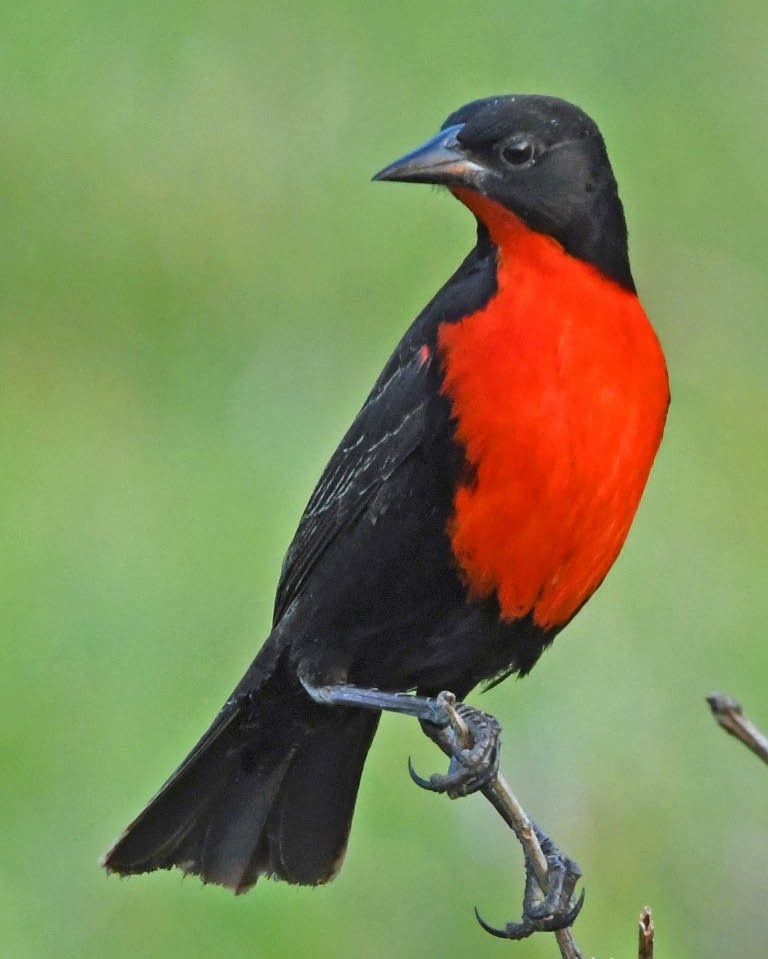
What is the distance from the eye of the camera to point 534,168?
510cm

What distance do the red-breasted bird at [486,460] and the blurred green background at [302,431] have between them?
4.10ft

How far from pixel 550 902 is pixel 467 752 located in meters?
0.40

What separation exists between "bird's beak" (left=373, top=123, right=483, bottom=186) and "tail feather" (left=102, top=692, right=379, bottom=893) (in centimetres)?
126

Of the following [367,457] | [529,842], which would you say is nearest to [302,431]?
[367,457]

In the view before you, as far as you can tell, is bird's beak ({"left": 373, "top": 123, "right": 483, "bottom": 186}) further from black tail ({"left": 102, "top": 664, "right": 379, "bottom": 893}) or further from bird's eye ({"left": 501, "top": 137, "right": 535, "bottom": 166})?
black tail ({"left": 102, "top": 664, "right": 379, "bottom": 893})

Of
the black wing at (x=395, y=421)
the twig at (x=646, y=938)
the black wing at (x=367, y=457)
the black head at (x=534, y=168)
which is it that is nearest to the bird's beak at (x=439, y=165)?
the black head at (x=534, y=168)

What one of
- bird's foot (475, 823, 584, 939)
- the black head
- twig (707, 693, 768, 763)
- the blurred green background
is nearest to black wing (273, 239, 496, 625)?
the black head

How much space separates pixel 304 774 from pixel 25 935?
4.12ft

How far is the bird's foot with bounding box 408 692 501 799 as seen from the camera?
507 cm

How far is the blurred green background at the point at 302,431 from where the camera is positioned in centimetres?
668

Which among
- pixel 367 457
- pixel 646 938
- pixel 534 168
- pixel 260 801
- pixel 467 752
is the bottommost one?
pixel 260 801

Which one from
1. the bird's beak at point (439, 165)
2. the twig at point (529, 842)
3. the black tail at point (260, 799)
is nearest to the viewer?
the twig at point (529, 842)

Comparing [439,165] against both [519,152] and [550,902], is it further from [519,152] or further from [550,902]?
[550,902]

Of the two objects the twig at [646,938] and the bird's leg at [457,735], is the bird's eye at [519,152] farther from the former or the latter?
the twig at [646,938]
